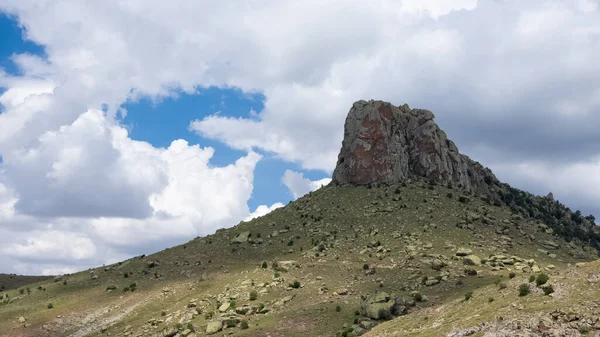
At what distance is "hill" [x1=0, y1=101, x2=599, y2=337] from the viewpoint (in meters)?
38.5

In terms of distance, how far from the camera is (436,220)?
3017 inches

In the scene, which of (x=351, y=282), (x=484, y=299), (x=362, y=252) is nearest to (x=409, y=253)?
(x=362, y=252)

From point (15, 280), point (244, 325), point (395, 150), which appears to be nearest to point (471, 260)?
point (244, 325)

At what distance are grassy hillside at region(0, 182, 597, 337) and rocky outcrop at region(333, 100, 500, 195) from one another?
4.41 m

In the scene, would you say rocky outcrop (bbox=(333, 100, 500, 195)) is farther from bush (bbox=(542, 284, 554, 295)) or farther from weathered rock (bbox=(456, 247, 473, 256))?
bush (bbox=(542, 284, 554, 295))

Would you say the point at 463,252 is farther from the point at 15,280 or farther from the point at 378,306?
the point at 15,280

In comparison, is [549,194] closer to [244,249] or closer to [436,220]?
[436,220]

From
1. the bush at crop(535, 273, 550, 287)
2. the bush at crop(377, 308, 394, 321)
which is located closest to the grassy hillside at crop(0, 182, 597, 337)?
the bush at crop(377, 308, 394, 321)

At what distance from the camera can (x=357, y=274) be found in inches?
2392

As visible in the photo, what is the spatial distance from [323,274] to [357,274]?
4.49 metres

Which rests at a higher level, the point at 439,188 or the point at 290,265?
the point at 439,188

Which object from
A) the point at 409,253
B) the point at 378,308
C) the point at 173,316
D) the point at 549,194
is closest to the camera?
the point at 378,308

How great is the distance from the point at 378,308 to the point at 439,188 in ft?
159

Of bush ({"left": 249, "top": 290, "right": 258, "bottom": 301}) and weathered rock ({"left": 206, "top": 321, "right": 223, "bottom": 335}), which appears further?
bush ({"left": 249, "top": 290, "right": 258, "bottom": 301})
